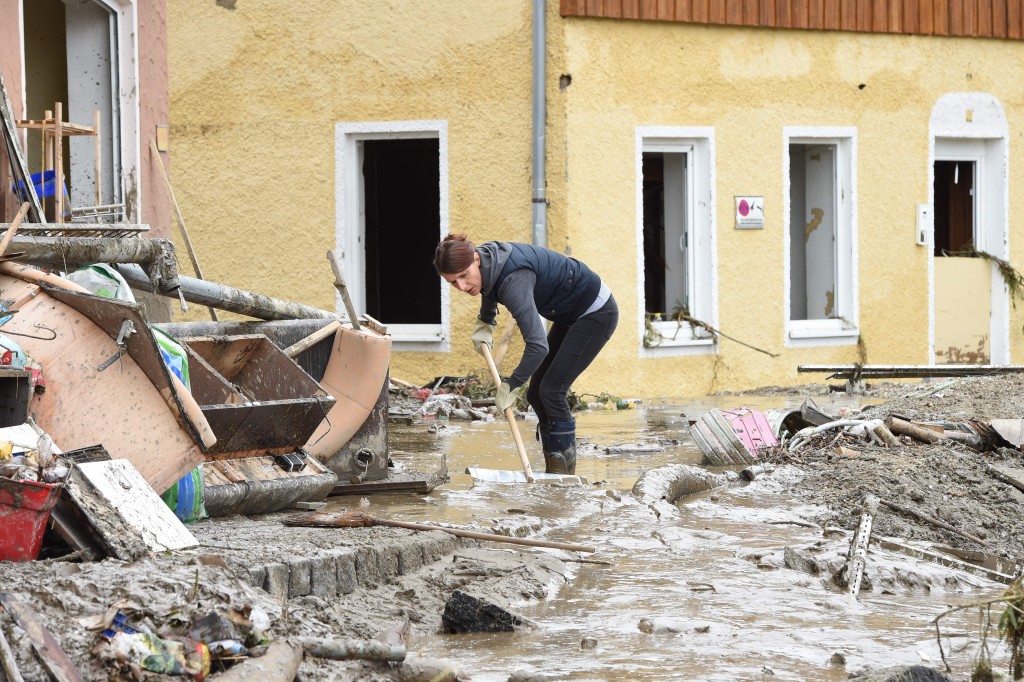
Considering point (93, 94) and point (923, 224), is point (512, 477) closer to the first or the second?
point (93, 94)

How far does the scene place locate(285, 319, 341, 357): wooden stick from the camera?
24.6 ft

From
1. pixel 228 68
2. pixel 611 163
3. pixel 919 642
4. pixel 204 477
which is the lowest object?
pixel 919 642

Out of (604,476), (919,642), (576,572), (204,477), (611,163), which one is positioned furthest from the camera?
(611,163)

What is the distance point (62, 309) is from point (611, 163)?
26.1 feet

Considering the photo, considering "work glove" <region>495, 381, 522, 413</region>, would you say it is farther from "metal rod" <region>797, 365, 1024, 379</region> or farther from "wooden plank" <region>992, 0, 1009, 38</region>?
"wooden plank" <region>992, 0, 1009, 38</region>

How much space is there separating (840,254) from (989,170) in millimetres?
2194

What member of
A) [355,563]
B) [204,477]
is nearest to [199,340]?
[204,477]

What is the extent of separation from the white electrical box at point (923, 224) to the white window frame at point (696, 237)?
252 centimetres

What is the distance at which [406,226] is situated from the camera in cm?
1686

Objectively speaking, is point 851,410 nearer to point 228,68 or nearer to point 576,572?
point 576,572

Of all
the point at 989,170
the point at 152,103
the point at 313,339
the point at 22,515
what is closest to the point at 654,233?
the point at 989,170

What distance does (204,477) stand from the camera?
6.15 metres

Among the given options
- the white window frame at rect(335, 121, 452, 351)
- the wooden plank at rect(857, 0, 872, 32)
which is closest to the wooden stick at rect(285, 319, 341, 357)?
the white window frame at rect(335, 121, 452, 351)

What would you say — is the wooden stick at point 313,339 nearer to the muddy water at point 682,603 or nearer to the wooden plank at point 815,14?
A: the muddy water at point 682,603
